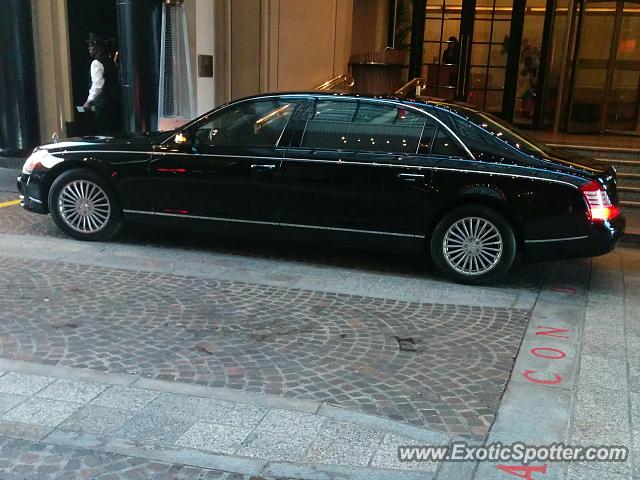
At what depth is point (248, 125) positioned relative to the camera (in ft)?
21.0

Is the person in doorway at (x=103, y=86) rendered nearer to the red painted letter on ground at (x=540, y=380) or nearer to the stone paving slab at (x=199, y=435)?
the stone paving slab at (x=199, y=435)

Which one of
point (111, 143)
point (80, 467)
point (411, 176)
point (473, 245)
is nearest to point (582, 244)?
point (473, 245)

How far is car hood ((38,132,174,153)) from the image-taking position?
21.7 ft

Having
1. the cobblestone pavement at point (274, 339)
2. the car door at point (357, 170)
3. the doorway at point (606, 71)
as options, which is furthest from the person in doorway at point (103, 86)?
the doorway at point (606, 71)

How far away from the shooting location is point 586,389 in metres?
3.98

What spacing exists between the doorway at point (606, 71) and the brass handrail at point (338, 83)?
4.31 metres

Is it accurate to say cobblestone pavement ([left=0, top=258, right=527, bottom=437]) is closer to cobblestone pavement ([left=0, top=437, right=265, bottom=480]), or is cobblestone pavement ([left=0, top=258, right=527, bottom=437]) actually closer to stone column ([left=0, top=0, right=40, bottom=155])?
cobblestone pavement ([left=0, top=437, right=265, bottom=480])

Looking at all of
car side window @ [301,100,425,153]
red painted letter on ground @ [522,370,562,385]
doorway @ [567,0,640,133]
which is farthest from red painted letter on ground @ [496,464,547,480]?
doorway @ [567,0,640,133]

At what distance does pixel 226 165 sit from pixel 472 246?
244 centimetres

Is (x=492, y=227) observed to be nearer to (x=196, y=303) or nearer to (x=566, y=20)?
(x=196, y=303)

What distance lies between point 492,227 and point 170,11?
637 cm

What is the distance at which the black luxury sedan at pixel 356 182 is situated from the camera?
5.71m

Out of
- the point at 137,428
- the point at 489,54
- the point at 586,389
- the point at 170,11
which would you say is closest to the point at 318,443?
the point at 137,428

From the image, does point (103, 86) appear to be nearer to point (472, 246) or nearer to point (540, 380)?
point (472, 246)
